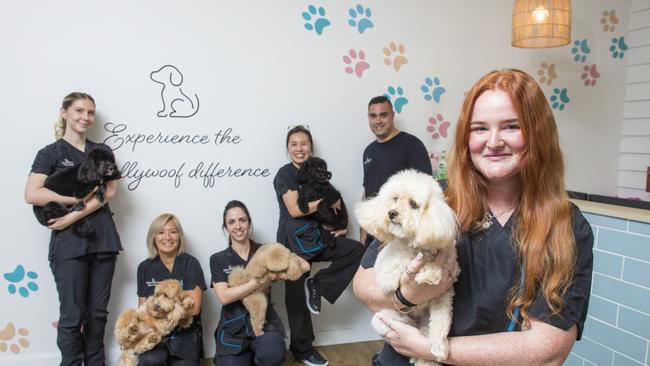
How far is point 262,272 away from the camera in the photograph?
2.48 meters

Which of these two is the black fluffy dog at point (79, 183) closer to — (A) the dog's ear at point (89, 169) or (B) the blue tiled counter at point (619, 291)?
(A) the dog's ear at point (89, 169)

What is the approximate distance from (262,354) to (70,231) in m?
1.32

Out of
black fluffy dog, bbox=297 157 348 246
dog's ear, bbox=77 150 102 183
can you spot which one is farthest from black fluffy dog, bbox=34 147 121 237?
black fluffy dog, bbox=297 157 348 246

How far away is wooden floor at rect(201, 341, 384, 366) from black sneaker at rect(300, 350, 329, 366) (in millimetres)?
59

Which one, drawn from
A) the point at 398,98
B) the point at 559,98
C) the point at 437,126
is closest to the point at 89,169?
the point at 398,98

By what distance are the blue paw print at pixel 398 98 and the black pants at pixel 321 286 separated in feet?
3.69

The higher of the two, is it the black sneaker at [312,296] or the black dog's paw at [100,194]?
the black dog's paw at [100,194]

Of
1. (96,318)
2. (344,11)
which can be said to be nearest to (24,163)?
(96,318)

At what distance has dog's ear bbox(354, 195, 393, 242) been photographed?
115 cm

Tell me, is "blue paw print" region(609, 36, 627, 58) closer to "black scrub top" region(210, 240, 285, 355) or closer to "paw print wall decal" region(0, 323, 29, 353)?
"black scrub top" region(210, 240, 285, 355)

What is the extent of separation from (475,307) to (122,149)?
2.48 m

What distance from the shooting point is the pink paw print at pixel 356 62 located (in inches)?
124

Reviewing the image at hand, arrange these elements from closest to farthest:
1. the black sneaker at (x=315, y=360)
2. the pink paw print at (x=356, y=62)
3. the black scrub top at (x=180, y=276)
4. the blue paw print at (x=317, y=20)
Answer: the black scrub top at (x=180, y=276) < the black sneaker at (x=315, y=360) < the blue paw print at (x=317, y=20) < the pink paw print at (x=356, y=62)

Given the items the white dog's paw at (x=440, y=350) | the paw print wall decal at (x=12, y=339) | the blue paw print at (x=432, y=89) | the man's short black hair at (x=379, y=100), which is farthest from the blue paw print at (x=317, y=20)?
the paw print wall decal at (x=12, y=339)
